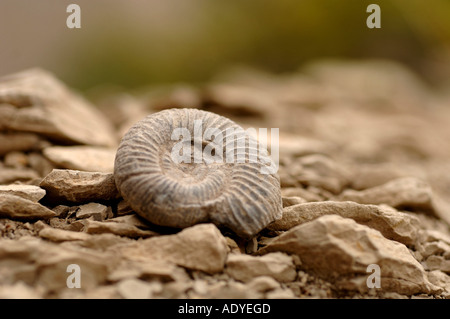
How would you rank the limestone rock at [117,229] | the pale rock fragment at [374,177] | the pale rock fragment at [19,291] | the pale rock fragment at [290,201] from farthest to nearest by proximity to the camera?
the pale rock fragment at [374,177]
the pale rock fragment at [290,201]
the limestone rock at [117,229]
the pale rock fragment at [19,291]

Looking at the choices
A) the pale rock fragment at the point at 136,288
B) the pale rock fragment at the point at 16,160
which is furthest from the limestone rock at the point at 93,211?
the pale rock fragment at the point at 16,160

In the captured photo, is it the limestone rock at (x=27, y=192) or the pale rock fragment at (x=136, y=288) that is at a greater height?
the limestone rock at (x=27, y=192)

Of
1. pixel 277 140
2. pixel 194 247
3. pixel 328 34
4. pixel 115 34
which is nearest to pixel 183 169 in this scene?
pixel 194 247

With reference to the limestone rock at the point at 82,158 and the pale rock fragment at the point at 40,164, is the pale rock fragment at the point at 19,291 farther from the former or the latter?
the pale rock fragment at the point at 40,164

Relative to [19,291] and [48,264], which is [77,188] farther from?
[19,291]

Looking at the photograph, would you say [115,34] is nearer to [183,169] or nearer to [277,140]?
[277,140]

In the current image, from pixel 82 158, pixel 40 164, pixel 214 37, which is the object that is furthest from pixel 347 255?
pixel 214 37
